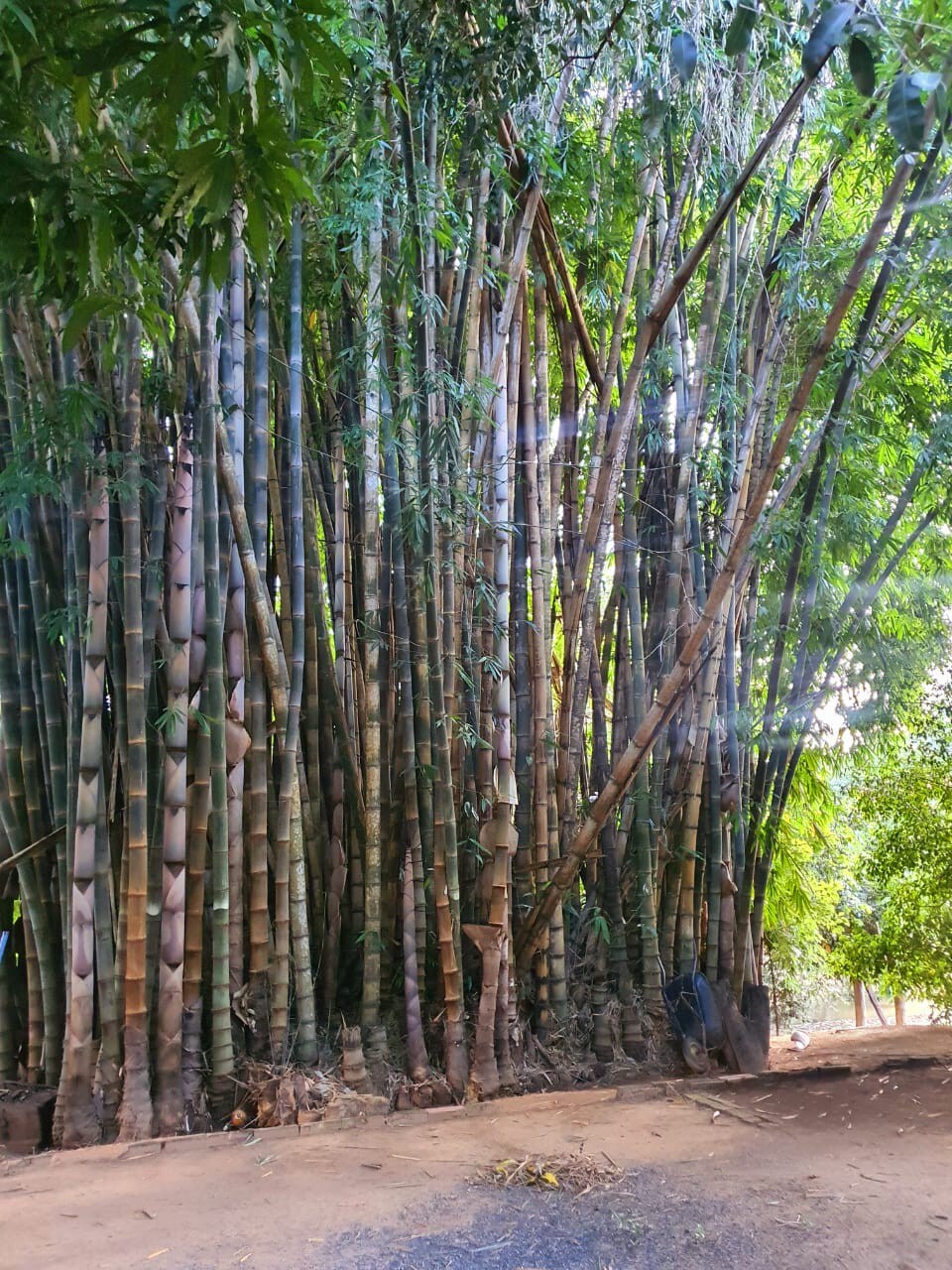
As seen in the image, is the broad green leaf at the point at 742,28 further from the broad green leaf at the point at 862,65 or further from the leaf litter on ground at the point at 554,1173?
the leaf litter on ground at the point at 554,1173

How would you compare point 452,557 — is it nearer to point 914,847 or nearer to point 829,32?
point 829,32

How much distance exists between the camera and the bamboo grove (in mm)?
2699

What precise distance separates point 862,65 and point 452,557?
2.06 meters

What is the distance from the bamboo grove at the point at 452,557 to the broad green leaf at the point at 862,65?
2.94 ft

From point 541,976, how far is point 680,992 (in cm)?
51

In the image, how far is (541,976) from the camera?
135 inches

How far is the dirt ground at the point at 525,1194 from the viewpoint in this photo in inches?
76.3

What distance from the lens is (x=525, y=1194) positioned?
2.23m

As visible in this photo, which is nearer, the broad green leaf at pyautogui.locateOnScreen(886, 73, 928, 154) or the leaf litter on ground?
the broad green leaf at pyautogui.locateOnScreen(886, 73, 928, 154)

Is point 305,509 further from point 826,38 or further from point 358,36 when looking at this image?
point 826,38

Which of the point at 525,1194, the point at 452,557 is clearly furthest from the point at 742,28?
the point at 525,1194

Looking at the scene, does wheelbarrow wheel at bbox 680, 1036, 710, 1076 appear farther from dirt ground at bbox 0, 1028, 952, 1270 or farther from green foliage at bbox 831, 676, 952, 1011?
green foliage at bbox 831, 676, 952, 1011

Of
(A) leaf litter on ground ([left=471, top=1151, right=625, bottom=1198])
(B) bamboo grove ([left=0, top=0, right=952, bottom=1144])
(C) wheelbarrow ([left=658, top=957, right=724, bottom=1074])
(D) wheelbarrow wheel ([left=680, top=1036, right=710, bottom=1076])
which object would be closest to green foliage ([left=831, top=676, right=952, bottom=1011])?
(B) bamboo grove ([left=0, top=0, right=952, bottom=1144])

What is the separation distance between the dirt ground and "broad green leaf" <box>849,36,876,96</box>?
2.03 metres
